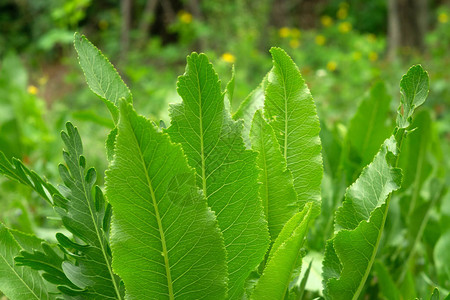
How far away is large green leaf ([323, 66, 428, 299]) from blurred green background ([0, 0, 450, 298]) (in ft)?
0.70

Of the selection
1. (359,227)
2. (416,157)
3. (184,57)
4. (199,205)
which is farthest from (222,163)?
(184,57)

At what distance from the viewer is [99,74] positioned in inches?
24.5

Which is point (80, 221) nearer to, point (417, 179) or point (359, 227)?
point (359, 227)

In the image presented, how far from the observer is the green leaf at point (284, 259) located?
54 cm

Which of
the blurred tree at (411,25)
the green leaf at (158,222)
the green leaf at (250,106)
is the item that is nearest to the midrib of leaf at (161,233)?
the green leaf at (158,222)

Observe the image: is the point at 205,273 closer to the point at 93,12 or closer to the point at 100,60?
the point at 100,60

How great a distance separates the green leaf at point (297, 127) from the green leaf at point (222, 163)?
0.41 feet

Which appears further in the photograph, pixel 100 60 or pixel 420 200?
pixel 420 200

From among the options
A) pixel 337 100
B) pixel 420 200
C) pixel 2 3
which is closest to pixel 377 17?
pixel 337 100

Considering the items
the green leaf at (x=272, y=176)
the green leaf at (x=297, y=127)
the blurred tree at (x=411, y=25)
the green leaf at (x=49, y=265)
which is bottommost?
the green leaf at (x=49, y=265)

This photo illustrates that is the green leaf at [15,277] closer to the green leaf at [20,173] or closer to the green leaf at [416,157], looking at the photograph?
the green leaf at [20,173]

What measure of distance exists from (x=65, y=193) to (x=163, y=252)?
0.13 m

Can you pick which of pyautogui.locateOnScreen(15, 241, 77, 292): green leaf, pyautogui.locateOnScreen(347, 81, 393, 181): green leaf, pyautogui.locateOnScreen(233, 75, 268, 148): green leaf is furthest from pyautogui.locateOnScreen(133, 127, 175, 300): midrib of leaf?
pyautogui.locateOnScreen(347, 81, 393, 181): green leaf

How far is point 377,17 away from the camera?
39.6 ft
